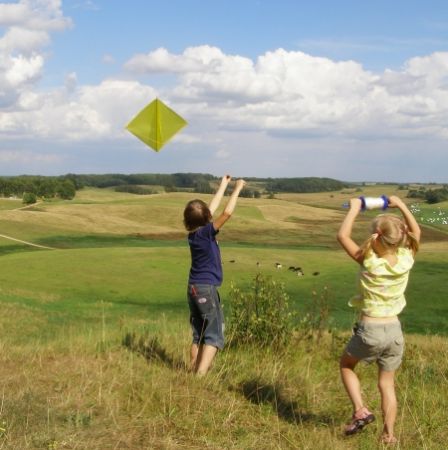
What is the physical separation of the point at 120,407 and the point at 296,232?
64.2 metres

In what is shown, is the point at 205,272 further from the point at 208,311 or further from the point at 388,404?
the point at 388,404

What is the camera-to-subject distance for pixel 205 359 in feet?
21.4

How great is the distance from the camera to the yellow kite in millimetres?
7285

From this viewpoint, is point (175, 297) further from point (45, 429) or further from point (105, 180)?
point (105, 180)

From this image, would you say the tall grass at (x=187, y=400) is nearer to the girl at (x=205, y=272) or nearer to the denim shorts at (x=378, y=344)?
the girl at (x=205, y=272)

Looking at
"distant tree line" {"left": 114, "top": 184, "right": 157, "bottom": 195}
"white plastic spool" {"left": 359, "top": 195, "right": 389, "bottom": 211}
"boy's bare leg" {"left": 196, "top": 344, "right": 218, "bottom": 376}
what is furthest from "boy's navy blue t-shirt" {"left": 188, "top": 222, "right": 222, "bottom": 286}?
"distant tree line" {"left": 114, "top": 184, "right": 157, "bottom": 195}

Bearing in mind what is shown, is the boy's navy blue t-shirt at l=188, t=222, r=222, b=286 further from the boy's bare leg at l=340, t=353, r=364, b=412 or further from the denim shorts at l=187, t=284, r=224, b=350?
the boy's bare leg at l=340, t=353, r=364, b=412

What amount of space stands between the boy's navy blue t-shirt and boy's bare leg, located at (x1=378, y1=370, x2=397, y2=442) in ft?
7.12

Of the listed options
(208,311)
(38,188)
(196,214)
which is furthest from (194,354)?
(38,188)

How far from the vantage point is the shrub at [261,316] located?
313 inches

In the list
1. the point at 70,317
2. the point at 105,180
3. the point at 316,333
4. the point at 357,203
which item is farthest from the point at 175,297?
the point at 105,180

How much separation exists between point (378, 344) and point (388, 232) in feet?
2.98

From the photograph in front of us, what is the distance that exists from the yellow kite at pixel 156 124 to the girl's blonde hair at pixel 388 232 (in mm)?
2893

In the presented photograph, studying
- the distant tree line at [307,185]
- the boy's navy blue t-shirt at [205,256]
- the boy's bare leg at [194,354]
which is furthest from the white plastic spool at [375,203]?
the distant tree line at [307,185]
